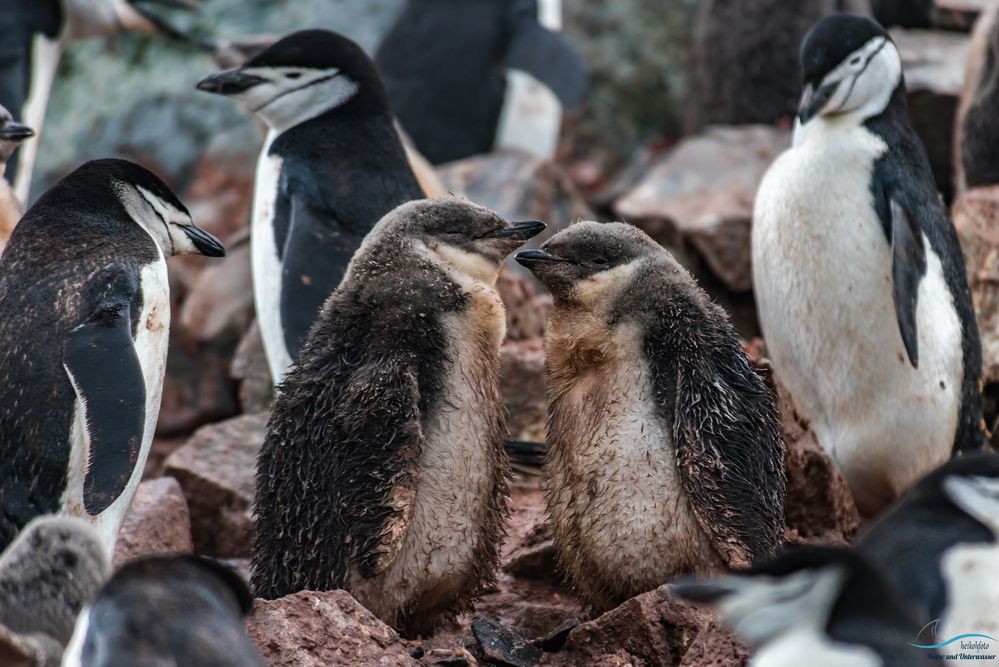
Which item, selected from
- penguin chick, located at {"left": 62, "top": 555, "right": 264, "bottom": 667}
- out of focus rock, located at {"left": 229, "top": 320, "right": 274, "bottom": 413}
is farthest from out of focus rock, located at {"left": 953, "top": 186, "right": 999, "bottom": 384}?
penguin chick, located at {"left": 62, "top": 555, "right": 264, "bottom": 667}

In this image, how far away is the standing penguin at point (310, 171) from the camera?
20.1 ft

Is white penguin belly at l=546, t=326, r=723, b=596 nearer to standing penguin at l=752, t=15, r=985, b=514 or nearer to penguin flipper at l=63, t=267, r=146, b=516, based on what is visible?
penguin flipper at l=63, t=267, r=146, b=516

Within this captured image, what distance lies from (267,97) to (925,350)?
2.77 metres

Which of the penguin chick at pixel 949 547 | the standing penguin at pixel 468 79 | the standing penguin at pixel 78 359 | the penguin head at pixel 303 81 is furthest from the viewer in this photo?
the standing penguin at pixel 468 79

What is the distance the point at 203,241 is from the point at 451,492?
1.51 meters

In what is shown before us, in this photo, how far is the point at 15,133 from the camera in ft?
18.8

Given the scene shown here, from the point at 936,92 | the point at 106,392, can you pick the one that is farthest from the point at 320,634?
the point at 936,92

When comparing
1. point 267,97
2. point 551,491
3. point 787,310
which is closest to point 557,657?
point 551,491

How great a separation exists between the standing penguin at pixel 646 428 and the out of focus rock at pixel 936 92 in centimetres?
583

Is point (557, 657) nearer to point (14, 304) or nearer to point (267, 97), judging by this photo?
point (14, 304)

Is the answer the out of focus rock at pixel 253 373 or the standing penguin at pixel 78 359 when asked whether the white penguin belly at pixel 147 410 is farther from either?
the out of focus rock at pixel 253 373

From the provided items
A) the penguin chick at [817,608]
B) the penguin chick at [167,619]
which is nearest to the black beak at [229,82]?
the penguin chick at [167,619]

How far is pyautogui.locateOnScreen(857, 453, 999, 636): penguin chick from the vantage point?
3.53 meters

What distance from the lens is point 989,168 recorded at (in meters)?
8.48
